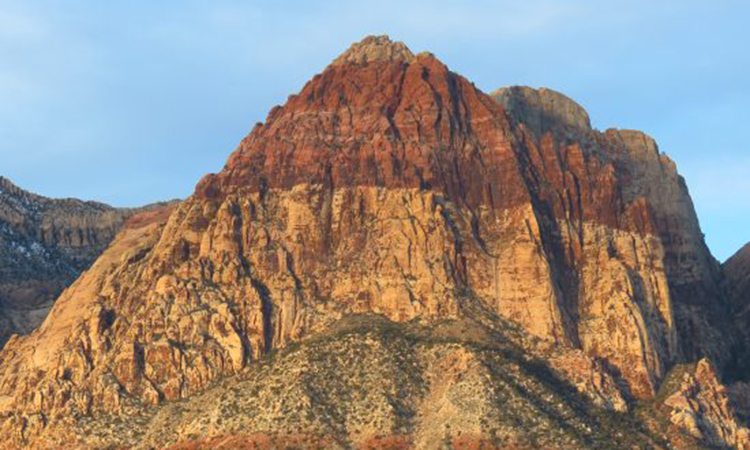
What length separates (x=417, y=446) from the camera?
605ft

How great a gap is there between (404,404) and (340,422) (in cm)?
934

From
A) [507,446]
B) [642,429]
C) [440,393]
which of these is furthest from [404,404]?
[642,429]

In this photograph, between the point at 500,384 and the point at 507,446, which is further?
the point at 500,384

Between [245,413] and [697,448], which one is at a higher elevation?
[245,413]

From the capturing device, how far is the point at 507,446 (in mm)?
181625

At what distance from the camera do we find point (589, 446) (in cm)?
18338

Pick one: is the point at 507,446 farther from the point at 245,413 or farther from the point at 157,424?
the point at 157,424

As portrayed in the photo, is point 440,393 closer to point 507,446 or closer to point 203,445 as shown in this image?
point 507,446

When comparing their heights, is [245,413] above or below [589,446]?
above

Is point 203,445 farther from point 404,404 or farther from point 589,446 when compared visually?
point 589,446

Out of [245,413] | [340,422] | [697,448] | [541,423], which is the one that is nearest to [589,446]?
[541,423]

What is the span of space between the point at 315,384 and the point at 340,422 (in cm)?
904

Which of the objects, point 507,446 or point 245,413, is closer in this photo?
point 507,446

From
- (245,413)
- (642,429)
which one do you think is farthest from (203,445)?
(642,429)
